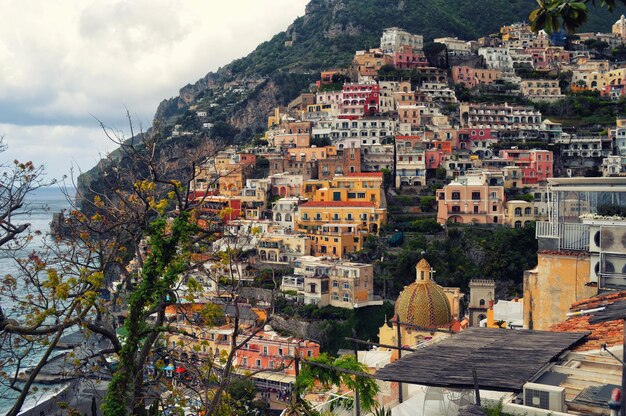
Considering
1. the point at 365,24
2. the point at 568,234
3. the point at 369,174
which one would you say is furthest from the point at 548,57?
the point at 568,234

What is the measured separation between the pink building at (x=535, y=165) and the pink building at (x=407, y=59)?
27.6 m

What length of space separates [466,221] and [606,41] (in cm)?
5688

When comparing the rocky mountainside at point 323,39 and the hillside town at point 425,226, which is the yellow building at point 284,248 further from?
the rocky mountainside at point 323,39

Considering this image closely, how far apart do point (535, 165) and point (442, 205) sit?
33.5 ft

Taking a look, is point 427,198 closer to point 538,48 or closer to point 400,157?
point 400,157

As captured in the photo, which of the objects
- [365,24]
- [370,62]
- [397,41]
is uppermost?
[365,24]

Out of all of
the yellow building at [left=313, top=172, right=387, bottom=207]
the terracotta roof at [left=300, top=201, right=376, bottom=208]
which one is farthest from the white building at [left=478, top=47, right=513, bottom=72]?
the terracotta roof at [left=300, top=201, right=376, bottom=208]

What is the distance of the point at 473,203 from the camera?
55.2 m

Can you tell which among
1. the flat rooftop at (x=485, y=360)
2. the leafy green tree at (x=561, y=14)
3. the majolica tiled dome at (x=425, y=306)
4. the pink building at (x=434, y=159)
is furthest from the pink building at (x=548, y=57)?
→ the leafy green tree at (x=561, y=14)

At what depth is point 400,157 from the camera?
62344 mm

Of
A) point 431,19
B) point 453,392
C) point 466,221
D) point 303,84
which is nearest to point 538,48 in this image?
point 431,19

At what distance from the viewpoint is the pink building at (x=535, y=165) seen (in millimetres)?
60031

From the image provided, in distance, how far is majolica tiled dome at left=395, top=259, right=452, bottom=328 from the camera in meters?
35.8

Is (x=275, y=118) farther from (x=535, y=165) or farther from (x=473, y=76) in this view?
(x=535, y=165)
